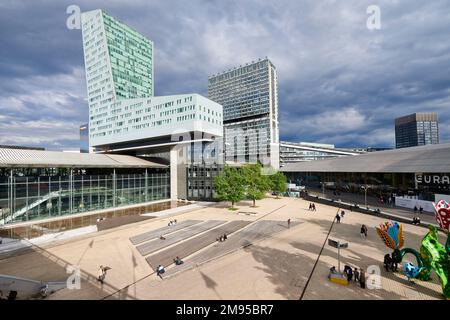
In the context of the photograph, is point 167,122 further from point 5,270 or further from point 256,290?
point 256,290

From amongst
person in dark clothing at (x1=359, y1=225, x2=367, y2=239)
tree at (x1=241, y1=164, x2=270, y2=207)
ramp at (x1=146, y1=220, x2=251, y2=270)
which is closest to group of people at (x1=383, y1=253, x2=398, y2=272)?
person in dark clothing at (x1=359, y1=225, x2=367, y2=239)

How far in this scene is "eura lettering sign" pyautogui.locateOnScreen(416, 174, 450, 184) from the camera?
39975mm

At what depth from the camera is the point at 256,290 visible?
49.2ft

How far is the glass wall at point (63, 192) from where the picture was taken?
34.5m

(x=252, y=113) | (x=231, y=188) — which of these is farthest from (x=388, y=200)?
(x=252, y=113)

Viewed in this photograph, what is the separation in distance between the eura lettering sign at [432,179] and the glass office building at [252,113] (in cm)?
9589

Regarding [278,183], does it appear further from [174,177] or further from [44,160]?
[44,160]

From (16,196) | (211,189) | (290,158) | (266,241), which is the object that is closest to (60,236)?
(16,196)

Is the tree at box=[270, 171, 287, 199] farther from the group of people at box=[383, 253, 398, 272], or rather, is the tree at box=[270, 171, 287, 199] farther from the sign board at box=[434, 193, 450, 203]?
the group of people at box=[383, 253, 398, 272]

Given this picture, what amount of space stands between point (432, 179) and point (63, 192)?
225ft

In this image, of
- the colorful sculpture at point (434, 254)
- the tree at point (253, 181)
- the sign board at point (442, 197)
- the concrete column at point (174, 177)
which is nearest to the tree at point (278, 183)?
the tree at point (253, 181)

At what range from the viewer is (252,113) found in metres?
163

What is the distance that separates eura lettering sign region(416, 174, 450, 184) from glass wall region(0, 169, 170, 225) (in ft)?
196

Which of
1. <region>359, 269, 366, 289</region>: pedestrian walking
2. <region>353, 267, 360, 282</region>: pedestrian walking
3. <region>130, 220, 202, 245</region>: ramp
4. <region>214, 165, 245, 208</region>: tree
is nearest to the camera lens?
<region>359, 269, 366, 289</region>: pedestrian walking
